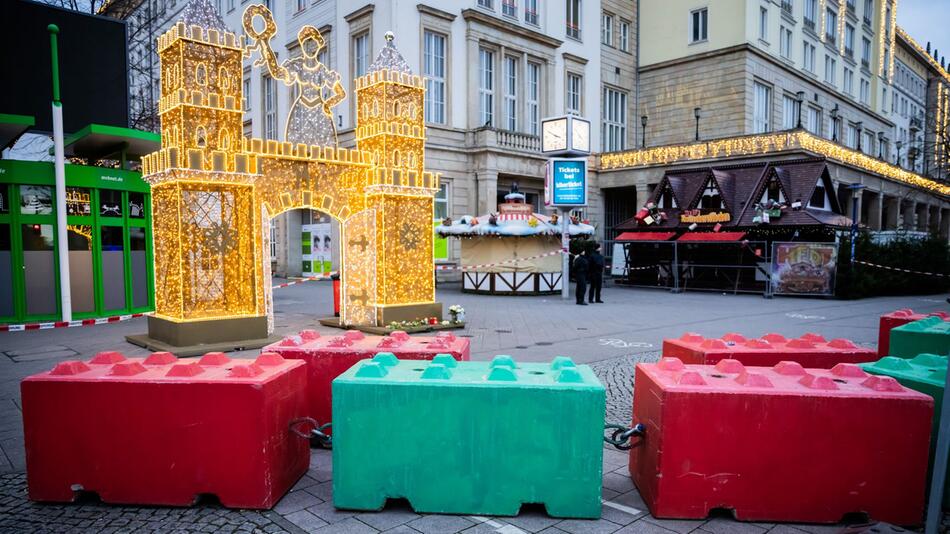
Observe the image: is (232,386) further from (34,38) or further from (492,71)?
(492,71)

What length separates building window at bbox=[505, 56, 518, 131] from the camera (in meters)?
28.3

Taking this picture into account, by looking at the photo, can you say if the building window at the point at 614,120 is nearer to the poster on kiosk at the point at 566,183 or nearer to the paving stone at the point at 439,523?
the poster on kiosk at the point at 566,183

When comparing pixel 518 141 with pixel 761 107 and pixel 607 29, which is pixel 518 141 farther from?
pixel 761 107

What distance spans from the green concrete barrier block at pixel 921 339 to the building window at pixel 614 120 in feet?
97.5

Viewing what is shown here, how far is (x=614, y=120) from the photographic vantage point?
113 feet

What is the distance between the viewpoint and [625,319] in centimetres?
1329

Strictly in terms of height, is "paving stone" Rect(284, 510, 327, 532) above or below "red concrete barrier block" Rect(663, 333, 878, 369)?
below

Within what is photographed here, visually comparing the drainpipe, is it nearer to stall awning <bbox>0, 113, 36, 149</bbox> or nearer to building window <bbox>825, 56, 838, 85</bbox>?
stall awning <bbox>0, 113, 36, 149</bbox>

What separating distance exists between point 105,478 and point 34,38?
1756 centimetres

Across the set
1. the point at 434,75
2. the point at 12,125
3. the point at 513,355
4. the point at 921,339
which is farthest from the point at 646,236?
the point at 12,125

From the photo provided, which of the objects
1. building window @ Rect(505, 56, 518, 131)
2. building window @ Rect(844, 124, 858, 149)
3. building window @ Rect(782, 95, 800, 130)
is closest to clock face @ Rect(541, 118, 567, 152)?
building window @ Rect(505, 56, 518, 131)

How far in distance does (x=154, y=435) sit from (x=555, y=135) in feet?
53.7

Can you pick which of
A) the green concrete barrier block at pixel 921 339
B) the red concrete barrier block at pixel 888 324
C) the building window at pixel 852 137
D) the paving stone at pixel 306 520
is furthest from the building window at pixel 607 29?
the paving stone at pixel 306 520

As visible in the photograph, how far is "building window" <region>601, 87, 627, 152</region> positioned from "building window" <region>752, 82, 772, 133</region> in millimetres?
7216
